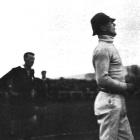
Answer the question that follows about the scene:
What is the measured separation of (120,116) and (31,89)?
3958 millimetres

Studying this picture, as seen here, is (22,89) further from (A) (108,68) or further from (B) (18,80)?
(A) (108,68)

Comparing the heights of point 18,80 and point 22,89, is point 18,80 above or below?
above

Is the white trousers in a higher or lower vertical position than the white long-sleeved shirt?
lower

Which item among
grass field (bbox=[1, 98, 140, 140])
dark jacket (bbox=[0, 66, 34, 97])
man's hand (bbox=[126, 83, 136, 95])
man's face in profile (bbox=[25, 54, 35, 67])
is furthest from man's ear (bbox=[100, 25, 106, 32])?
grass field (bbox=[1, 98, 140, 140])

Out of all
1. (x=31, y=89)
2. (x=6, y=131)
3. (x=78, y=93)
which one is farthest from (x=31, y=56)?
(x=78, y=93)

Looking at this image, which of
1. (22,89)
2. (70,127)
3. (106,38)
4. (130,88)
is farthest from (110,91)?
(70,127)

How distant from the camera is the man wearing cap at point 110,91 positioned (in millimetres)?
4238

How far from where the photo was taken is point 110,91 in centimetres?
431

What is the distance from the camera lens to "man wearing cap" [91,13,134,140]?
424 cm

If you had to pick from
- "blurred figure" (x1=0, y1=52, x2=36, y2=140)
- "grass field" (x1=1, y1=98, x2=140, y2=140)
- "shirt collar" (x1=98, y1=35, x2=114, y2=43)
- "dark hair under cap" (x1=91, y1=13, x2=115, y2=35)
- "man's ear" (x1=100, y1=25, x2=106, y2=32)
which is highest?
"dark hair under cap" (x1=91, y1=13, x2=115, y2=35)

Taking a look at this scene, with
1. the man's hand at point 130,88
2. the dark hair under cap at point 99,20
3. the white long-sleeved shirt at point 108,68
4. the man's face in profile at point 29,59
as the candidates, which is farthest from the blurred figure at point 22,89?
the man's hand at point 130,88

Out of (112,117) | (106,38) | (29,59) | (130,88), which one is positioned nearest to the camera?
(112,117)

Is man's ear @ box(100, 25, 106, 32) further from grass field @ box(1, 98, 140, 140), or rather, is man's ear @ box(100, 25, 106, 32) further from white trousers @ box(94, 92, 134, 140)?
grass field @ box(1, 98, 140, 140)

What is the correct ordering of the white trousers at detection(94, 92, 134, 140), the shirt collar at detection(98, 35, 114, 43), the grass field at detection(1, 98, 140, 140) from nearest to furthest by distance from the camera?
the white trousers at detection(94, 92, 134, 140), the shirt collar at detection(98, 35, 114, 43), the grass field at detection(1, 98, 140, 140)
